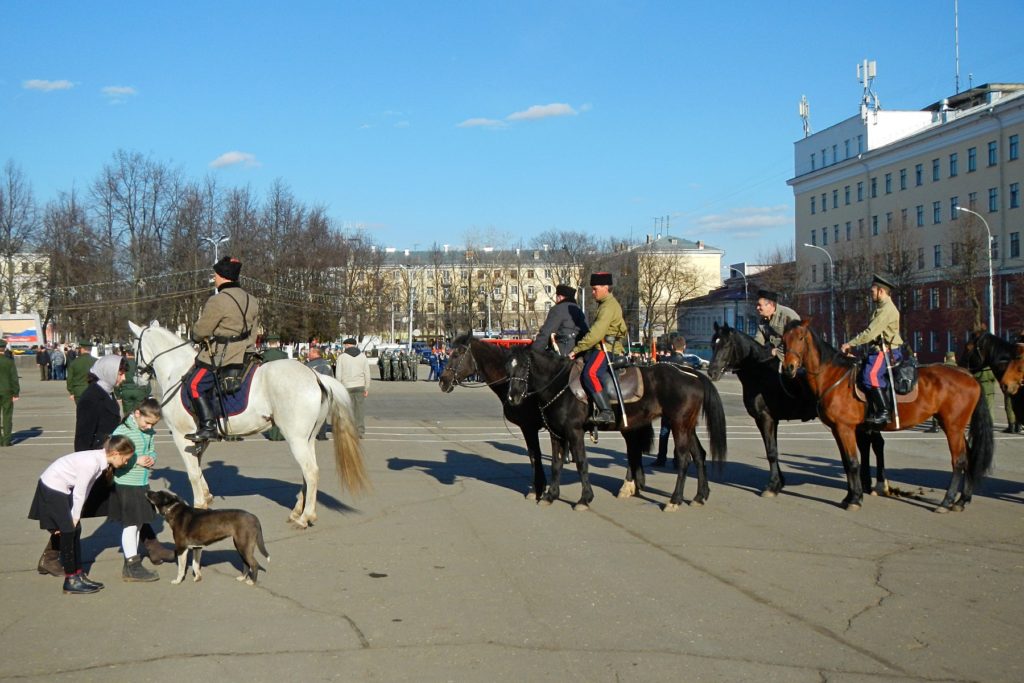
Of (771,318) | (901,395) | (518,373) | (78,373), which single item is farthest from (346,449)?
(78,373)

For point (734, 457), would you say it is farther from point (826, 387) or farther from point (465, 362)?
point (465, 362)

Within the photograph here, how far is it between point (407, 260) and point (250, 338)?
120 meters

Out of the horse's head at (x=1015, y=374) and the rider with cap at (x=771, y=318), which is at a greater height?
the rider with cap at (x=771, y=318)

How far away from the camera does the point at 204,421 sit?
35.9 feet

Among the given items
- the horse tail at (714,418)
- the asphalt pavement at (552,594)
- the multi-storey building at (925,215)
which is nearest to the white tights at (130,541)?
the asphalt pavement at (552,594)

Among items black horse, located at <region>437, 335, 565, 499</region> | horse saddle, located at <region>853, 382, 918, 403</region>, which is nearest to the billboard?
black horse, located at <region>437, 335, 565, 499</region>

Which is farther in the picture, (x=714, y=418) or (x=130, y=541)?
(x=714, y=418)

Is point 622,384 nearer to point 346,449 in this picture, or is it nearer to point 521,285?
point 346,449

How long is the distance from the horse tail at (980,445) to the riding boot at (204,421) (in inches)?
337

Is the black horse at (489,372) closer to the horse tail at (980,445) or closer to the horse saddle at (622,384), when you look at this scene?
the horse saddle at (622,384)

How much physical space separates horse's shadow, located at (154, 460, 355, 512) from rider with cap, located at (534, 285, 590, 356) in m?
3.14

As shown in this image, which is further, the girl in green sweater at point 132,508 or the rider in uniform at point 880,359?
the rider in uniform at point 880,359

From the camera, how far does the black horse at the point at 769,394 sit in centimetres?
1302

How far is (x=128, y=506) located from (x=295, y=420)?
2766mm
